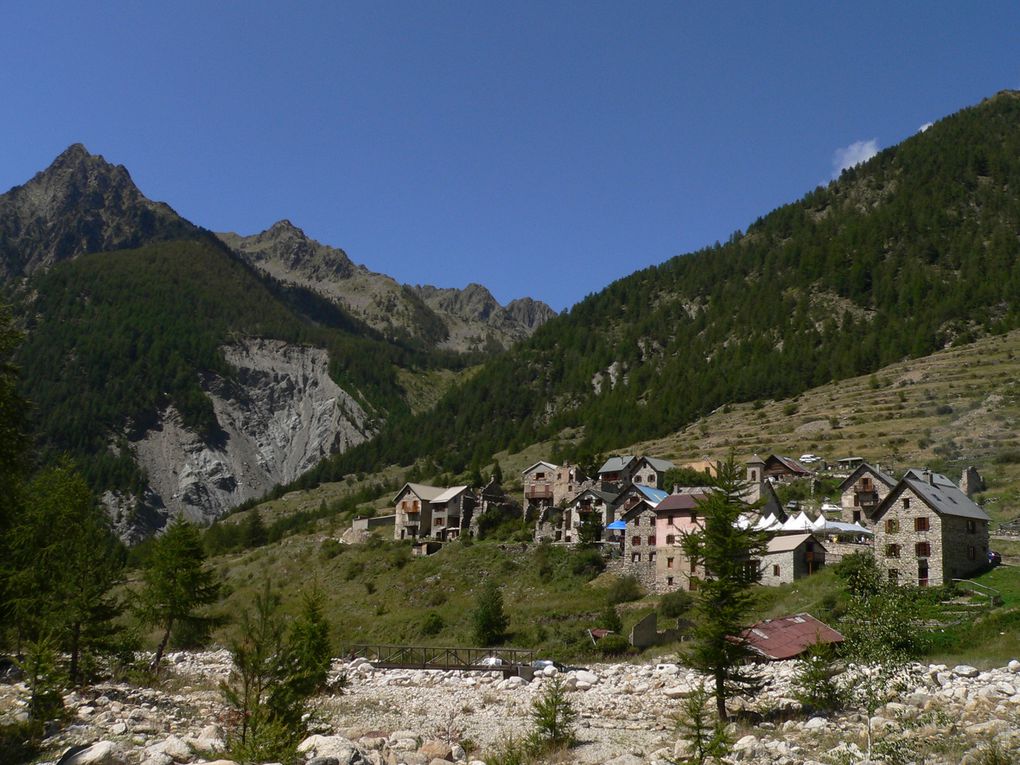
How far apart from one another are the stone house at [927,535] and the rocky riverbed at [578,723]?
1551cm

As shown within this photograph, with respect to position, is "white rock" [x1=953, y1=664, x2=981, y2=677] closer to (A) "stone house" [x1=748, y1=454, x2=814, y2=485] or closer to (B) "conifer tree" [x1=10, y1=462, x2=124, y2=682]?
(B) "conifer tree" [x1=10, y1=462, x2=124, y2=682]

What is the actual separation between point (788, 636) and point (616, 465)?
170ft

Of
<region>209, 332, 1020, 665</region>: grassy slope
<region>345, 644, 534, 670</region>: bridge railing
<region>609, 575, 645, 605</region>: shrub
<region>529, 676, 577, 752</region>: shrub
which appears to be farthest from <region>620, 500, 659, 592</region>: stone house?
<region>529, 676, 577, 752</region>: shrub

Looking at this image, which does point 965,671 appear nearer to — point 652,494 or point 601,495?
point 652,494

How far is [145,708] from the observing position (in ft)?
92.0

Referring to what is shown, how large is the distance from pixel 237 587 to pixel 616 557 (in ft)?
132

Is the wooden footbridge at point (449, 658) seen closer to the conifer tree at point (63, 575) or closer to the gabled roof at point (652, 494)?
the conifer tree at point (63, 575)

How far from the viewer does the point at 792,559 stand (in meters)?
53.3

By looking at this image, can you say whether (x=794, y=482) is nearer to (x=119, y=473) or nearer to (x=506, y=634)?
(x=506, y=634)

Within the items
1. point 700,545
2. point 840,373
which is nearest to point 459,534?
point 700,545

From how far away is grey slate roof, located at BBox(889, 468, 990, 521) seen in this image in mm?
46250

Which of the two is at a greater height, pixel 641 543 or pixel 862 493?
pixel 862 493

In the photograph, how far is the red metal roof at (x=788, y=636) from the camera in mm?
35562

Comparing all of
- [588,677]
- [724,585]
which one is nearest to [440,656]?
[588,677]
